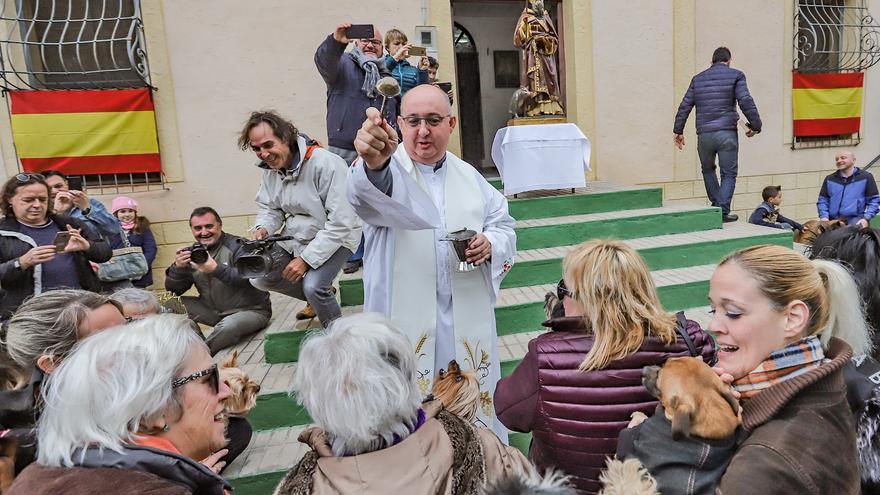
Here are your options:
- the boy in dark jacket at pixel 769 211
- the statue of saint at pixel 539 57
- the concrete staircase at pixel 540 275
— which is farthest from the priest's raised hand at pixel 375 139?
the boy in dark jacket at pixel 769 211

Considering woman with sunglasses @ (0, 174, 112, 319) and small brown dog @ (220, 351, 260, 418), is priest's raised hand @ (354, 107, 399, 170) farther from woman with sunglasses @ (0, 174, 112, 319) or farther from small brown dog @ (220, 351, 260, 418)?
woman with sunglasses @ (0, 174, 112, 319)

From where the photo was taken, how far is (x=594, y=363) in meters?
1.54

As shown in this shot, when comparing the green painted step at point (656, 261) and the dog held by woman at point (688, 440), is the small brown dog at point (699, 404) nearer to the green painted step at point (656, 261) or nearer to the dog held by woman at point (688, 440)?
the dog held by woman at point (688, 440)

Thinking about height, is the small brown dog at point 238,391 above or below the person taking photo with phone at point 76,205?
below

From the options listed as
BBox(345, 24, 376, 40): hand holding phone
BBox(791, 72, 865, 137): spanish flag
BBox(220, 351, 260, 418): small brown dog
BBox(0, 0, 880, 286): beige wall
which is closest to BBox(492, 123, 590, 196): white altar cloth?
BBox(0, 0, 880, 286): beige wall

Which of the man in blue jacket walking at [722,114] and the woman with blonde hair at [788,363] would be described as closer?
the woman with blonde hair at [788,363]

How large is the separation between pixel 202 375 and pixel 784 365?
1.39 meters

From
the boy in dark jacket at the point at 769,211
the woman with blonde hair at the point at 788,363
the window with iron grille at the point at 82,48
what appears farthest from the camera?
the boy in dark jacket at the point at 769,211

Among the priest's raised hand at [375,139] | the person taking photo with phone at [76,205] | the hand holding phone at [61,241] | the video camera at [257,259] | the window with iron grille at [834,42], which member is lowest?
the video camera at [257,259]

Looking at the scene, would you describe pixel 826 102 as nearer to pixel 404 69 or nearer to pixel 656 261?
pixel 656 261

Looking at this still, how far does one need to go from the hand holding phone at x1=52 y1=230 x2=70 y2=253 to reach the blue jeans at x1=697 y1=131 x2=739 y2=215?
19.4ft

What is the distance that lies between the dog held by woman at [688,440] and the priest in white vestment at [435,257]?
122 cm

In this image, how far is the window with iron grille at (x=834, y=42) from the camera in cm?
764

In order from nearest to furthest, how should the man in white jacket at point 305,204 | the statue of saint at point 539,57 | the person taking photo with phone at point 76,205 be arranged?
1. the man in white jacket at point 305,204
2. the person taking photo with phone at point 76,205
3. the statue of saint at point 539,57
